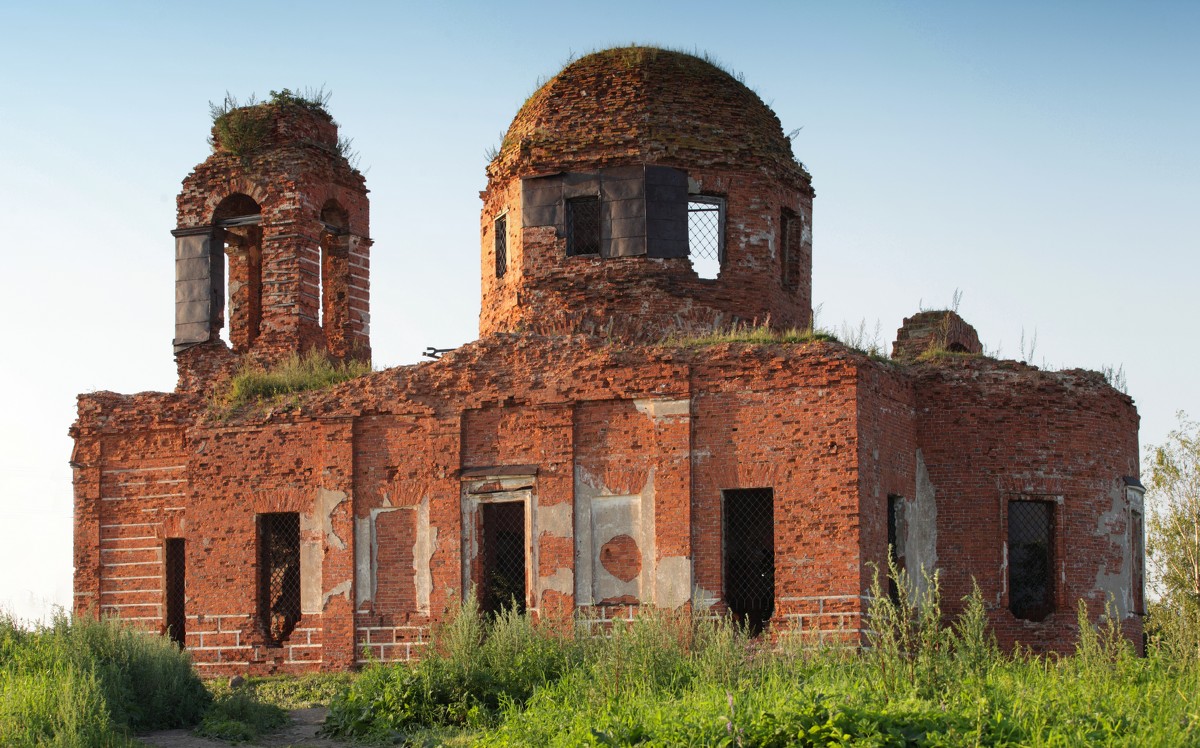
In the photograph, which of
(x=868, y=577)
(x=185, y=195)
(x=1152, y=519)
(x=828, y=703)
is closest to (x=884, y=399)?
(x=868, y=577)

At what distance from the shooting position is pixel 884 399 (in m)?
16.4

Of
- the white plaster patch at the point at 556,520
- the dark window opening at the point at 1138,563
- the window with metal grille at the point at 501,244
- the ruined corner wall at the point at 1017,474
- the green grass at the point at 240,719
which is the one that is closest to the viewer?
the green grass at the point at 240,719

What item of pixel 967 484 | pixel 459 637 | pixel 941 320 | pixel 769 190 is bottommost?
pixel 459 637

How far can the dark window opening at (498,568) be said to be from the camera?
17.0 m

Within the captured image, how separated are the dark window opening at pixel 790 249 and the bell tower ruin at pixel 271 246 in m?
5.62

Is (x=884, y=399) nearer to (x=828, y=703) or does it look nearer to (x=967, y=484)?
A: (x=967, y=484)

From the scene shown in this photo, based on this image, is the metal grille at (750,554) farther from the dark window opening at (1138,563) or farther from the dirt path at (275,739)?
the dark window opening at (1138,563)

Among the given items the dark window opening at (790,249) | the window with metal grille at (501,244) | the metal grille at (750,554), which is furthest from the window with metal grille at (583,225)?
the metal grille at (750,554)

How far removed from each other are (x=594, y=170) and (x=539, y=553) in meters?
5.08

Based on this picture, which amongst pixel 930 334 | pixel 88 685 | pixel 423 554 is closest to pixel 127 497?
pixel 423 554

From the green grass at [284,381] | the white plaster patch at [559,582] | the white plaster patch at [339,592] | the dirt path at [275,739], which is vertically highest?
the green grass at [284,381]

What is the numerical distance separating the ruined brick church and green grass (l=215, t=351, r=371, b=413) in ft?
0.87

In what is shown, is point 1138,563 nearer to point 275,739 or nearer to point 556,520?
point 556,520

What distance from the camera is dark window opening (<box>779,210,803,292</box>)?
19688 millimetres
